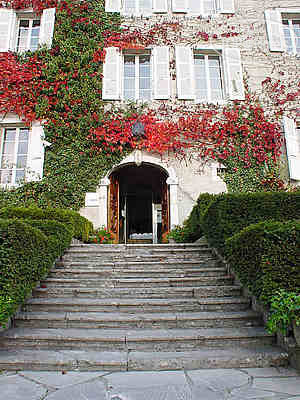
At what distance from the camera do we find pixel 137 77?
902 cm

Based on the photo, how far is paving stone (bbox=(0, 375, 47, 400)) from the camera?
2.16 meters

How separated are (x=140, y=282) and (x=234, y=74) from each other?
286 inches

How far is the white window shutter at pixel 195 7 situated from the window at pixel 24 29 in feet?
14.2

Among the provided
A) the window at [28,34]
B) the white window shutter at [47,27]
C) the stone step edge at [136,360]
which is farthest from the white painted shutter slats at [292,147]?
the window at [28,34]

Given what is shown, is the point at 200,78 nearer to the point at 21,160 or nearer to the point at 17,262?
the point at 21,160

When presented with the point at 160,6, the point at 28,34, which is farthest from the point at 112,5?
the point at 28,34

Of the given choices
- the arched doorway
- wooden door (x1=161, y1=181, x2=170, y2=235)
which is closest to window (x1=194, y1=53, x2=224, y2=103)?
the arched doorway

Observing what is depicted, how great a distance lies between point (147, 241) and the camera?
10719 mm

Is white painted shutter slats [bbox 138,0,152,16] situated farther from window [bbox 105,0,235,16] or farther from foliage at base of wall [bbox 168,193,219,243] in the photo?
foliage at base of wall [bbox 168,193,219,243]

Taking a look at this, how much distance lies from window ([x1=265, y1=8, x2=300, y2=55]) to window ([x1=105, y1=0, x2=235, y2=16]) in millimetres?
1328

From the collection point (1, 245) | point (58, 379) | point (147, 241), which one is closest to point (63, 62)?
point (147, 241)

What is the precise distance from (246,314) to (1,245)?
113 inches

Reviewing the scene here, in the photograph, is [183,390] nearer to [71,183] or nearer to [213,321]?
[213,321]

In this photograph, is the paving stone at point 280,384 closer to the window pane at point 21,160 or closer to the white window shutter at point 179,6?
the window pane at point 21,160
